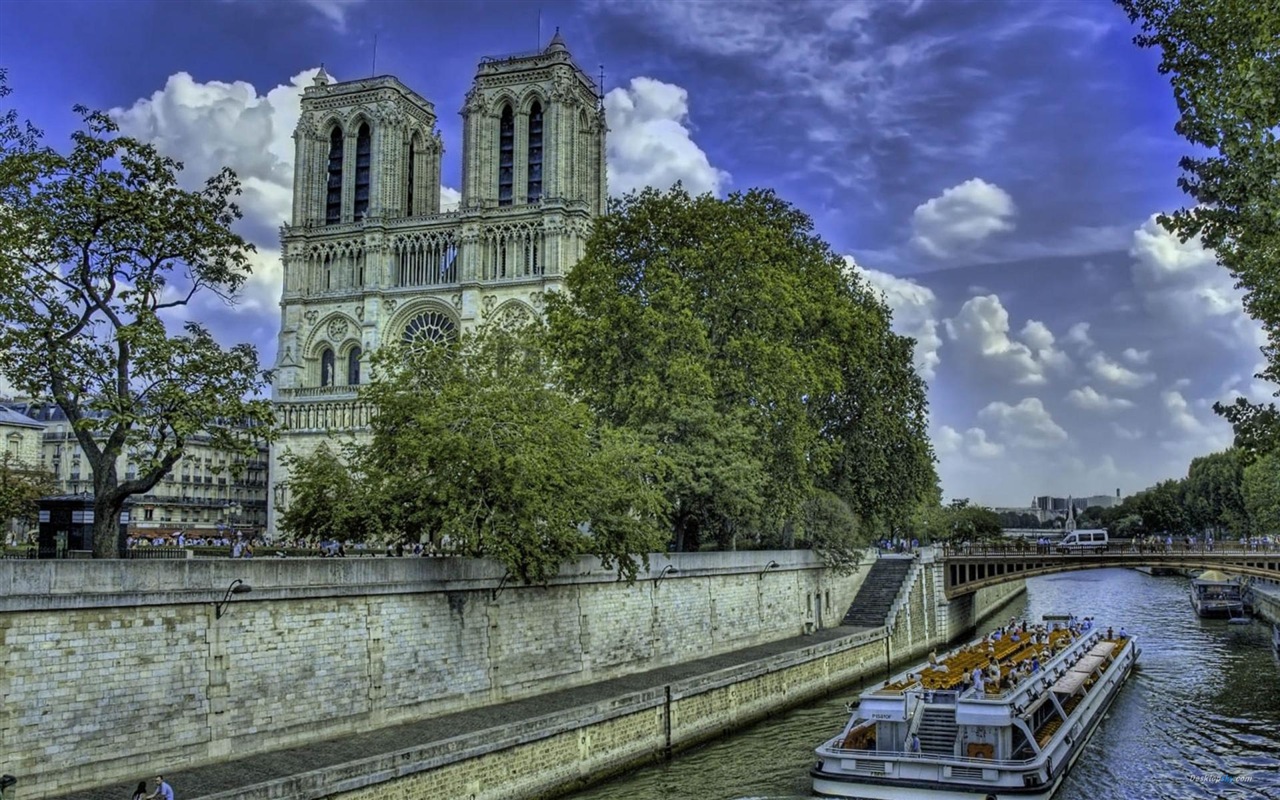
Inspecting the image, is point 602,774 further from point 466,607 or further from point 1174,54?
point 1174,54

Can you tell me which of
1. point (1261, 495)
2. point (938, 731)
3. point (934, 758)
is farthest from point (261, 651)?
point (1261, 495)

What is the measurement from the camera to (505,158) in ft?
307

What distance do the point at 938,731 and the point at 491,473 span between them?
40.1 ft

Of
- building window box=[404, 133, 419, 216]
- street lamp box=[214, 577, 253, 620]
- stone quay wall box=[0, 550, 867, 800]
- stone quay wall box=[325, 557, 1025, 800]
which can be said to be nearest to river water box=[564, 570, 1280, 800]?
stone quay wall box=[325, 557, 1025, 800]

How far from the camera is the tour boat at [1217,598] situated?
63156mm

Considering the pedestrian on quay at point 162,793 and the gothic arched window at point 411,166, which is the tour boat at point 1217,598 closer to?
the pedestrian on quay at point 162,793

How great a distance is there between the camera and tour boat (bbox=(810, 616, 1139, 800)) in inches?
957

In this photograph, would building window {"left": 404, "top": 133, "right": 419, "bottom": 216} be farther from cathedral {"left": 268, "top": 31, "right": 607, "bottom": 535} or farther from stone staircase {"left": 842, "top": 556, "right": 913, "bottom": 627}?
stone staircase {"left": 842, "top": 556, "right": 913, "bottom": 627}

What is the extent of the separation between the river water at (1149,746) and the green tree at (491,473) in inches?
223

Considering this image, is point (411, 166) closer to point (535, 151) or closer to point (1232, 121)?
point (535, 151)

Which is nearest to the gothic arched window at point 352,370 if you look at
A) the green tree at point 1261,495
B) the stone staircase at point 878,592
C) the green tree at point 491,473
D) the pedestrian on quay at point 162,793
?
the stone staircase at point 878,592

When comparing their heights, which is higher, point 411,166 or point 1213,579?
point 411,166

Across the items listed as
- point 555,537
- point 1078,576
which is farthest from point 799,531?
point 1078,576

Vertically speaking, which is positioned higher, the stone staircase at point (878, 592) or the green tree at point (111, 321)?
the green tree at point (111, 321)
